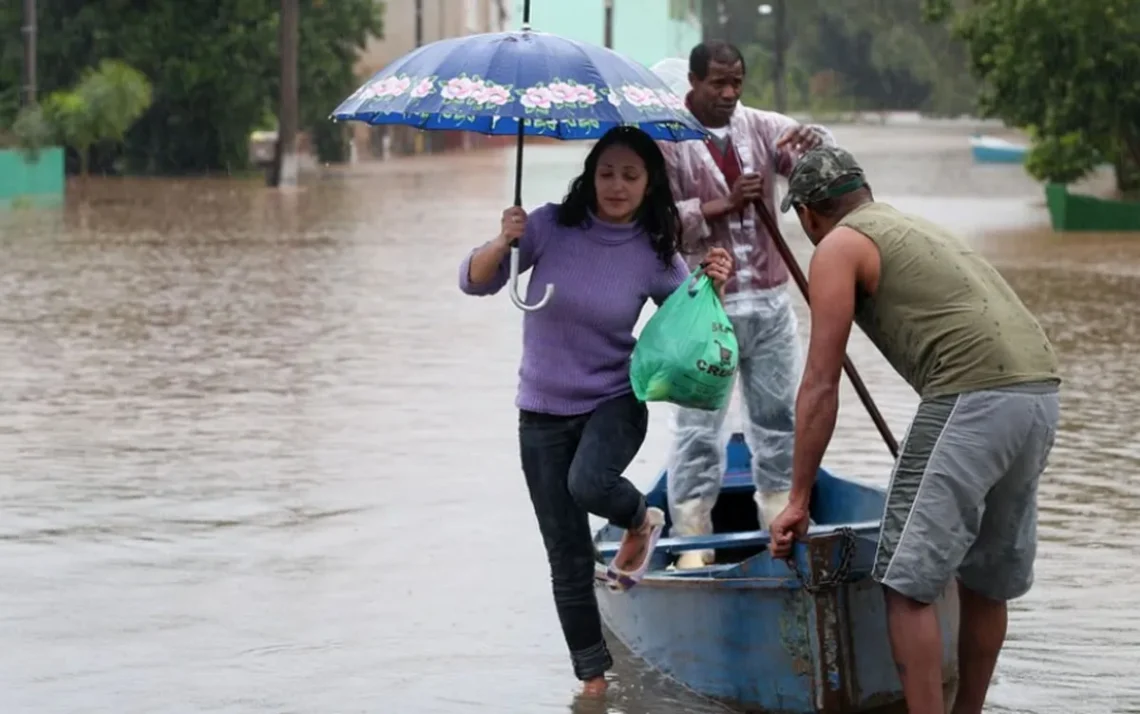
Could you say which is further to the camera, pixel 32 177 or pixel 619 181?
pixel 32 177

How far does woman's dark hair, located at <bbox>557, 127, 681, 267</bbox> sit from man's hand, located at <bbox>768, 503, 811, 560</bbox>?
0.95 metres

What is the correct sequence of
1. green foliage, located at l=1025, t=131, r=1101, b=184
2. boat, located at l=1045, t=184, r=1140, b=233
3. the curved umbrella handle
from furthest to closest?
green foliage, located at l=1025, t=131, r=1101, b=184, boat, located at l=1045, t=184, r=1140, b=233, the curved umbrella handle

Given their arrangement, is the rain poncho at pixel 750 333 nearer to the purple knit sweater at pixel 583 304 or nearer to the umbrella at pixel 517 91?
the umbrella at pixel 517 91

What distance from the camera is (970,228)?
94.2 feet

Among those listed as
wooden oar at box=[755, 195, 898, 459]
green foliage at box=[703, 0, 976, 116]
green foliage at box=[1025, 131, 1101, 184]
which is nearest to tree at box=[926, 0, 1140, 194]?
green foliage at box=[1025, 131, 1101, 184]

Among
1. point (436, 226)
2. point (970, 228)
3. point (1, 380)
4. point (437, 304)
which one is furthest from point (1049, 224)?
point (1, 380)

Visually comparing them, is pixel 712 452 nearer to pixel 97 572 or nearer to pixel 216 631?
pixel 216 631

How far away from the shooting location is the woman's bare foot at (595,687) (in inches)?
251

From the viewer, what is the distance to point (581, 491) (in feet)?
19.6

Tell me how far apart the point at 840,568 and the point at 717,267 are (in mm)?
892

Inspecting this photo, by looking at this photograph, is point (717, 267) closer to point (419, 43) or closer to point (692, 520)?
point (692, 520)

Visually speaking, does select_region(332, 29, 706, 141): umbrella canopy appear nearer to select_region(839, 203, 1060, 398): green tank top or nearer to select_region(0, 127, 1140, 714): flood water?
select_region(839, 203, 1060, 398): green tank top

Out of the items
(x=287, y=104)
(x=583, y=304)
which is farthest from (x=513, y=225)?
(x=287, y=104)

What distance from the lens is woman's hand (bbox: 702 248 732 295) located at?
6039mm
